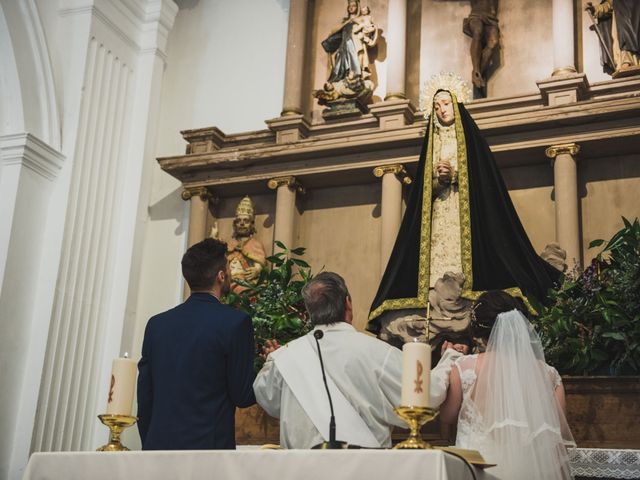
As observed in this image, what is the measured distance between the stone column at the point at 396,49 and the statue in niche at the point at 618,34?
1.57 metres

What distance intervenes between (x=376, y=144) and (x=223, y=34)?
2511mm

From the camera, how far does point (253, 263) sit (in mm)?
7586

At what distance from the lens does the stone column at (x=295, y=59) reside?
801 centimetres

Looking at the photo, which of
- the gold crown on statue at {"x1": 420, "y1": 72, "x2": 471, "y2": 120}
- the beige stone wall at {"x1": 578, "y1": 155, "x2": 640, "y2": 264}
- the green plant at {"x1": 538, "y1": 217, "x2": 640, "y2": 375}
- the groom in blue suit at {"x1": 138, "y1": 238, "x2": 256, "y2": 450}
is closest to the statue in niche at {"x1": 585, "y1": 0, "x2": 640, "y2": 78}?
the beige stone wall at {"x1": 578, "y1": 155, "x2": 640, "y2": 264}

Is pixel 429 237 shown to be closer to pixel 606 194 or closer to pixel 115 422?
pixel 606 194

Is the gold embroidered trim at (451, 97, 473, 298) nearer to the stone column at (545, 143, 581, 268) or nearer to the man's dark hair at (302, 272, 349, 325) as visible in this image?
the stone column at (545, 143, 581, 268)

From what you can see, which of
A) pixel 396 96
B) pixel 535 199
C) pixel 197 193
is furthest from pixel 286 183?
pixel 535 199

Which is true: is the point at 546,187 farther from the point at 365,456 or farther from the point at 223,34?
the point at 365,456

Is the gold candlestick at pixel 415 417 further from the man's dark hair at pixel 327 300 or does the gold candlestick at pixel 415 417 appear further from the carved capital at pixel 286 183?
the carved capital at pixel 286 183

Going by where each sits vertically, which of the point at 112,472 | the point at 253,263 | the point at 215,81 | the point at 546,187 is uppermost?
the point at 215,81

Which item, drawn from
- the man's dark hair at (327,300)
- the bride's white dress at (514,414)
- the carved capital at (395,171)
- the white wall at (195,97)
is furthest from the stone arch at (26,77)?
the bride's white dress at (514,414)

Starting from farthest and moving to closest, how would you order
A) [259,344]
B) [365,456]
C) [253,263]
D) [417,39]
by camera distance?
[417,39] < [253,263] < [259,344] < [365,456]

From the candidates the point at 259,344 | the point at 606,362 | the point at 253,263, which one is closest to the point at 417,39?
the point at 253,263

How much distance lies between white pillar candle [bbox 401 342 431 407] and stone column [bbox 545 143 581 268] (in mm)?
3849
